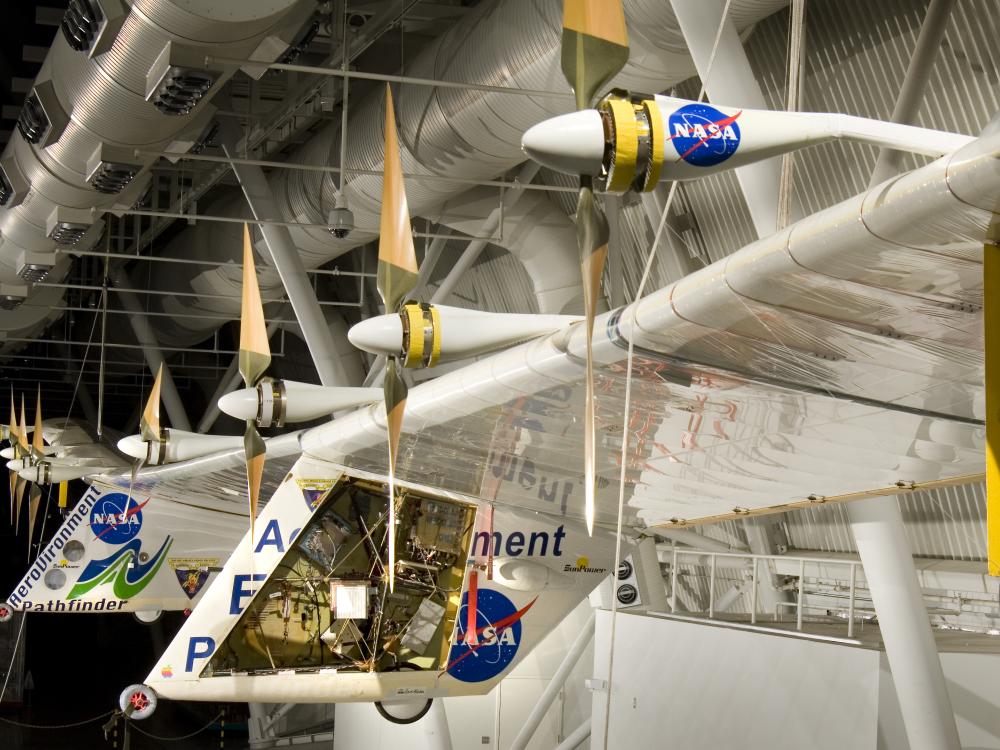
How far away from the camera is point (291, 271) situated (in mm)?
15812

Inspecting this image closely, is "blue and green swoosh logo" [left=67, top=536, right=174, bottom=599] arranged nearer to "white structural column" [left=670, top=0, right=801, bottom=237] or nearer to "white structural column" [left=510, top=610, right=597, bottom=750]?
"white structural column" [left=510, top=610, right=597, bottom=750]

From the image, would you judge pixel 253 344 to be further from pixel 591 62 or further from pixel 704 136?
pixel 704 136

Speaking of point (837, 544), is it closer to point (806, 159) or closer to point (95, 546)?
point (806, 159)

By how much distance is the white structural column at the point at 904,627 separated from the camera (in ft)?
26.8

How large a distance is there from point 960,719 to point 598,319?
20.2ft

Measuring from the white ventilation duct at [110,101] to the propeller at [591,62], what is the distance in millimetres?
5130

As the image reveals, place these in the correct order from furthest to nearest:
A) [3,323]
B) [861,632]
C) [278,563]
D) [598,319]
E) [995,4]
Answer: [3,323]
[861,632]
[278,563]
[995,4]
[598,319]

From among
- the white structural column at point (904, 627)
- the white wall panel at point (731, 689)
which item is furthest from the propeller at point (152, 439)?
the white structural column at point (904, 627)

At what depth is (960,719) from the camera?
955cm

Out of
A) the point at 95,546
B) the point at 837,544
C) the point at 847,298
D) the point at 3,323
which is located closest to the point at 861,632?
the point at 837,544

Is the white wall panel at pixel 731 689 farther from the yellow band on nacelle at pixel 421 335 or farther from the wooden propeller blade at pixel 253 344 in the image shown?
the wooden propeller blade at pixel 253 344

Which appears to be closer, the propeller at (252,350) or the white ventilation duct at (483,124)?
the propeller at (252,350)

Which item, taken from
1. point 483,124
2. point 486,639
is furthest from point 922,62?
point 486,639

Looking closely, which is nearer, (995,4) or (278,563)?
(995,4)
